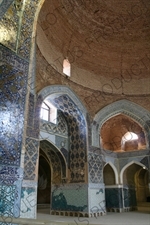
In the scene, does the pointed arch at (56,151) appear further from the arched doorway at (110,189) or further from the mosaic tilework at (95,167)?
the arched doorway at (110,189)

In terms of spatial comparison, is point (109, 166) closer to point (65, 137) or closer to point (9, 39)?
point (65, 137)

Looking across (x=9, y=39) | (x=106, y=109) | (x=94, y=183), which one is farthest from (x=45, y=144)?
(x=9, y=39)

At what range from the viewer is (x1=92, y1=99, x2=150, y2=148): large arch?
491 inches

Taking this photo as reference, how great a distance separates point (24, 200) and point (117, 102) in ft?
27.1

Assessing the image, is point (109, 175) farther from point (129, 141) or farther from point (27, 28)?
point (27, 28)

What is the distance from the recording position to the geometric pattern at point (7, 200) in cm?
325

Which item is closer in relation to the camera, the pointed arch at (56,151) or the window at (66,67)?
the pointed arch at (56,151)

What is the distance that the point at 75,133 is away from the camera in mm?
12195

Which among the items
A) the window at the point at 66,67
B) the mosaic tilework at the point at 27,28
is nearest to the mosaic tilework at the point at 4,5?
the mosaic tilework at the point at 27,28

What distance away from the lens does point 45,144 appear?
37.4 ft

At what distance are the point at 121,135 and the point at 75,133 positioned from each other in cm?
636

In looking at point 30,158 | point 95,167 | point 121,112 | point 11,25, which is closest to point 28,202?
point 30,158

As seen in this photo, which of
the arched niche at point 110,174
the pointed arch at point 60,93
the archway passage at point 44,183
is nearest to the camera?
the pointed arch at point 60,93

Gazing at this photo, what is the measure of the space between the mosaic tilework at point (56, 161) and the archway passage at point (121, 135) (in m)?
5.54
